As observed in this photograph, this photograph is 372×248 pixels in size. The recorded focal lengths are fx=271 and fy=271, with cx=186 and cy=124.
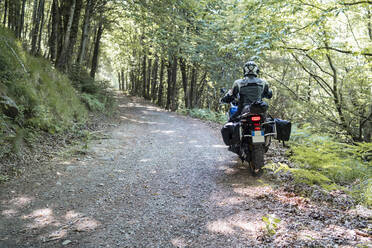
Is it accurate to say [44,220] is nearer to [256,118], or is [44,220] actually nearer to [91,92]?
[256,118]

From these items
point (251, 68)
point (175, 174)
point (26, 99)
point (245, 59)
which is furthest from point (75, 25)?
point (175, 174)

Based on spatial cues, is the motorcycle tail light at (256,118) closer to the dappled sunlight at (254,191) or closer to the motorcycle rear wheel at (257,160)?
the motorcycle rear wheel at (257,160)

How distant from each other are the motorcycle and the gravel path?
0.43 m

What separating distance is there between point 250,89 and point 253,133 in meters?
1.10

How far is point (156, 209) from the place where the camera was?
4.03 m

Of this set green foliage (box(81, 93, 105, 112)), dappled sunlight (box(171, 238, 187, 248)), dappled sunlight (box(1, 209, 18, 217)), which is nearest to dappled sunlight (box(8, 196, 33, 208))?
dappled sunlight (box(1, 209, 18, 217))

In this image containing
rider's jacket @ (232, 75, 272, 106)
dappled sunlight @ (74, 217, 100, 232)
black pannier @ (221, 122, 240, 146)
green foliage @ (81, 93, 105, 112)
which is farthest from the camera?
green foliage @ (81, 93, 105, 112)

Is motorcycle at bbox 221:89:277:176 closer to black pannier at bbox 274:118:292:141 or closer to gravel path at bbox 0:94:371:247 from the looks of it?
black pannier at bbox 274:118:292:141

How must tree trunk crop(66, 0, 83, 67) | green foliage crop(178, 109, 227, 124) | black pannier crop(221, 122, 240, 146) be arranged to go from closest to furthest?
black pannier crop(221, 122, 240, 146), tree trunk crop(66, 0, 83, 67), green foliage crop(178, 109, 227, 124)

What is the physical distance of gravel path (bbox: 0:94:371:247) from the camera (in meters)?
3.13

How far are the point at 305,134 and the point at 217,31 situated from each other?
995cm

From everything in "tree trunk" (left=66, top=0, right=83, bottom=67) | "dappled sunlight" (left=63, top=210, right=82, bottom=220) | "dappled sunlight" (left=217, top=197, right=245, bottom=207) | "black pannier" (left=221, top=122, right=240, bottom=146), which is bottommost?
"dappled sunlight" (left=63, top=210, right=82, bottom=220)

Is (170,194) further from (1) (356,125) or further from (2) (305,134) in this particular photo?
(1) (356,125)

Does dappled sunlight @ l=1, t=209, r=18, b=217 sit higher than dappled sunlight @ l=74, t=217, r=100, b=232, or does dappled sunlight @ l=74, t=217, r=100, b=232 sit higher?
dappled sunlight @ l=74, t=217, r=100, b=232
